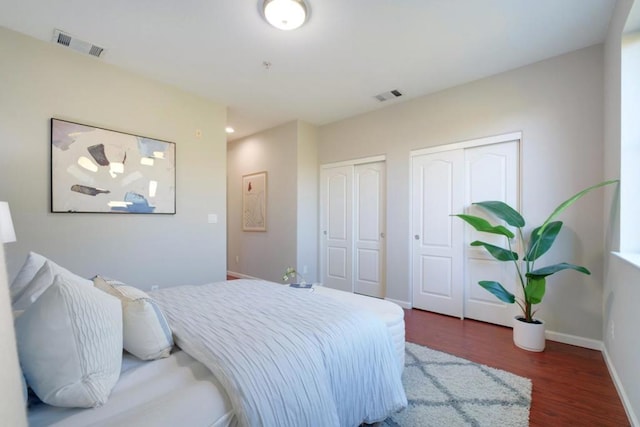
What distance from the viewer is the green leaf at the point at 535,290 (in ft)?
8.45

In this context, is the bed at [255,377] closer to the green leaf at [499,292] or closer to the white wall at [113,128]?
the green leaf at [499,292]

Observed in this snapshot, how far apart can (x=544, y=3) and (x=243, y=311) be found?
10.1 feet

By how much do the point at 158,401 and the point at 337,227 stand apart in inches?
152

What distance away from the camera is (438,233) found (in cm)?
366

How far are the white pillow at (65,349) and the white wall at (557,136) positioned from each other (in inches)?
139

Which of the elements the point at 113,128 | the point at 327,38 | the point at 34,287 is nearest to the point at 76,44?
the point at 113,128

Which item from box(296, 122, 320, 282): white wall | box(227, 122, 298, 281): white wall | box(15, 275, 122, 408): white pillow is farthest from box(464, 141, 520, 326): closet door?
box(15, 275, 122, 408): white pillow

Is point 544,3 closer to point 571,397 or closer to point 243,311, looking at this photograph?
point 571,397

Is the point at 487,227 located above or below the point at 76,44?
below

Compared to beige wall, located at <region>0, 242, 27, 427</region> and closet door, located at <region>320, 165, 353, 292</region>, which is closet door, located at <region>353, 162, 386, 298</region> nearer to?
closet door, located at <region>320, 165, 353, 292</region>

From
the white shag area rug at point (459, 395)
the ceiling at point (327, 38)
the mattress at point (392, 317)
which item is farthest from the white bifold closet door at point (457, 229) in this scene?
the mattress at point (392, 317)

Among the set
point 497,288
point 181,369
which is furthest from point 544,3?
point 181,369

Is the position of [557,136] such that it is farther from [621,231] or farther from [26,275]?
[26,275]

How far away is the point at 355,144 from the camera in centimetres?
450
